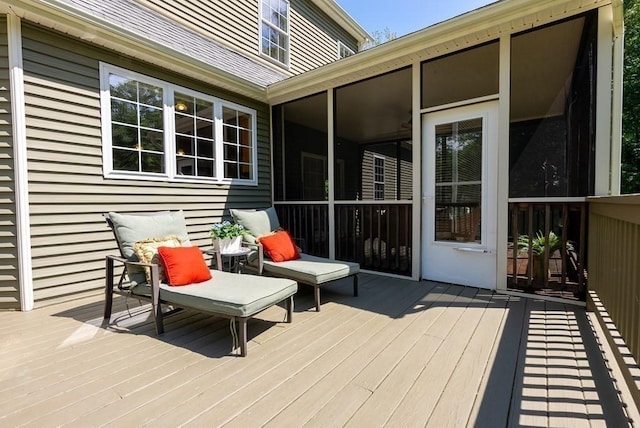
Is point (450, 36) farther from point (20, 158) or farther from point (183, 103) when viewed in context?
point (20, 158)

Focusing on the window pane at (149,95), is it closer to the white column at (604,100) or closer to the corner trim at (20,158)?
the corner trim at (20,158)

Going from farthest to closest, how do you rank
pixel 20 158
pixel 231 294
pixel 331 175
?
pixel 331 175
pixel 20 158
pixel 231 294

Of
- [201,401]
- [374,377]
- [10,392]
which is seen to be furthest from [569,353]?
[10,392]

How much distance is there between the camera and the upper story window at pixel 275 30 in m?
6.67

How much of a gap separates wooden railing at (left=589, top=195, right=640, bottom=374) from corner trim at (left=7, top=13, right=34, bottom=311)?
4.78m

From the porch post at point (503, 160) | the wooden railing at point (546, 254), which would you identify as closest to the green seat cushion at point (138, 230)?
the porch post at point (503, 160)

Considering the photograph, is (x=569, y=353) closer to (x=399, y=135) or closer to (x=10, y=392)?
(x=10, y=392)

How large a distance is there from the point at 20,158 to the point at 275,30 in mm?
5547

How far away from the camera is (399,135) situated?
8.97 m

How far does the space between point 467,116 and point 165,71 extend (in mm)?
3924

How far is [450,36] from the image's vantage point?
3.54 meters

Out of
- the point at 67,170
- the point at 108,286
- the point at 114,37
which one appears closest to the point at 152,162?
the point at 67,170

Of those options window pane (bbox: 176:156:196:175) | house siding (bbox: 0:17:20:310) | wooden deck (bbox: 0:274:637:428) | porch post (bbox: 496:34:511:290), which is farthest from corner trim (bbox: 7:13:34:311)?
porch post (bbox: 496:34:511:290)

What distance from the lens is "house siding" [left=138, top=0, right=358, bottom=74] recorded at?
5273 mm
